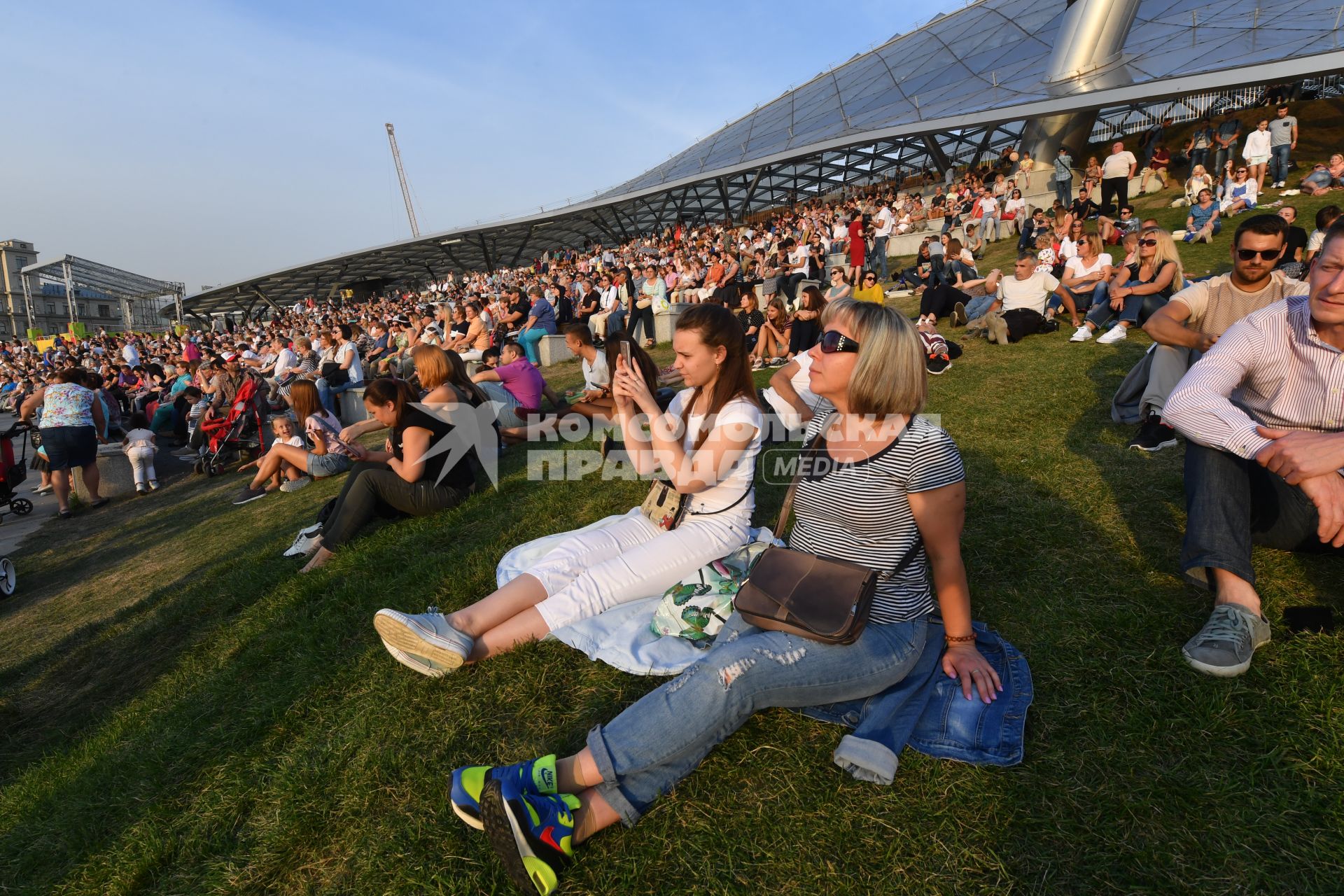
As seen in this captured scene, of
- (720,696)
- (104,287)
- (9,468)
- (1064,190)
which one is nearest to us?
(720,696)

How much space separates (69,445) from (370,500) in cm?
677

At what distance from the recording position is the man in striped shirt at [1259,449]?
2.32 meters

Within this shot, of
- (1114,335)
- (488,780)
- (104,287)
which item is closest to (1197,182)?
(1114,335)

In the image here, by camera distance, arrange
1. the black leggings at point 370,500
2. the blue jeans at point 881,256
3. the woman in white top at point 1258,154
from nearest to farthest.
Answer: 1. the black leggings at point 370,500
2. the woman in white top at point 1258,154
3. the blue jeans at point 881,256

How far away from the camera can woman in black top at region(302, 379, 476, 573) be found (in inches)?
196

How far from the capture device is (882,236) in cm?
1722

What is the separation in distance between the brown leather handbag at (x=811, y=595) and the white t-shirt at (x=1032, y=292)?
8111mm

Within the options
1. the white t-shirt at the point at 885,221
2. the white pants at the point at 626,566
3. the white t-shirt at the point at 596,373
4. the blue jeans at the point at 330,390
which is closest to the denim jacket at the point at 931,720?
the white pants at the point at 626,566

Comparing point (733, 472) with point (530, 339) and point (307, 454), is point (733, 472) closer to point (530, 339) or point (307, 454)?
point (307, 454)

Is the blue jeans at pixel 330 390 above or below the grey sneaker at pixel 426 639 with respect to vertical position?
above

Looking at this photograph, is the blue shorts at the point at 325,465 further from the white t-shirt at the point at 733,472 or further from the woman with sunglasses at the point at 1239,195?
the woman with sunglasses at the point at 1239,195

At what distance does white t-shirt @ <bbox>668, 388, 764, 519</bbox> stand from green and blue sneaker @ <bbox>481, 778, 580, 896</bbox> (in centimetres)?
161

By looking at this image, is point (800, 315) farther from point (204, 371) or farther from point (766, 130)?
point (766, 130)

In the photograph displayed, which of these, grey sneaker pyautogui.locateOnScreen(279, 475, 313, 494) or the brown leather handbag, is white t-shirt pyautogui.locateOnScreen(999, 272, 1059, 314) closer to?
the brown leather handbag
